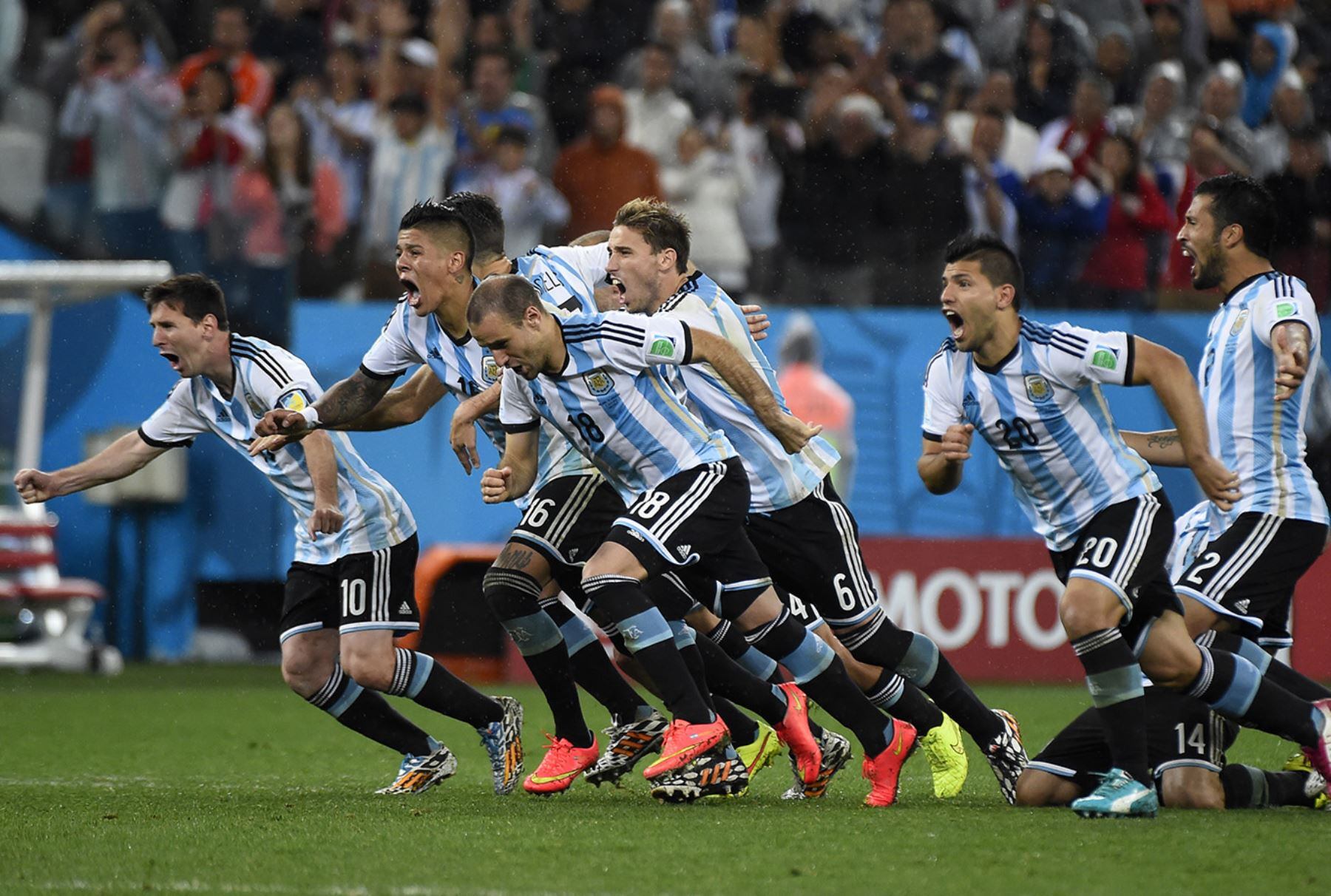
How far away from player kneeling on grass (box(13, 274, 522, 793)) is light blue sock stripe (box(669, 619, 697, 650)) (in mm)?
782

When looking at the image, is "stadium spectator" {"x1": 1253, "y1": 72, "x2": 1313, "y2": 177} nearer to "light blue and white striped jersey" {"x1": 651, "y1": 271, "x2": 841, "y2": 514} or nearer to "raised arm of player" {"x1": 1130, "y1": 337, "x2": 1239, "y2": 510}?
"light blue and white striped jersey" {"x1": 651, "y1": 271, "x2": 841, "y2": 514}

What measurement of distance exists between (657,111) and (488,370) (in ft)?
26.4

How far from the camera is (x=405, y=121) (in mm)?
14195

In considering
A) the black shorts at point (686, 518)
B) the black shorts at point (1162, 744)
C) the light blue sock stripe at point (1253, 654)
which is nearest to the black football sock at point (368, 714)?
the black shorts at point (686, 518)

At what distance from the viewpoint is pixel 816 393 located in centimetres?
1382

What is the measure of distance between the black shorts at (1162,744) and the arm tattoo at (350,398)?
2.77m

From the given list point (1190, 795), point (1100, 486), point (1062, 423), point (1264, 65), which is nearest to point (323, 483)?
point (1062, 423)

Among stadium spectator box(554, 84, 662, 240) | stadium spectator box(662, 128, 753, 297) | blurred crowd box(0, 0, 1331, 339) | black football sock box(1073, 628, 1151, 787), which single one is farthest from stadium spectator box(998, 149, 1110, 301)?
black football sock box(1073, 628, 1151, 787)

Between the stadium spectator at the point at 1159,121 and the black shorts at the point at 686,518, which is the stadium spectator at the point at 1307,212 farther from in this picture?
the black shorts at the point at 686,518

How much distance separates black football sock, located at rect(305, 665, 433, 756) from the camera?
684 centimetres

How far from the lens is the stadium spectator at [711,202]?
1405 cm

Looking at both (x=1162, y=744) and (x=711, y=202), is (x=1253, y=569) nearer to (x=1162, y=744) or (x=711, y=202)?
(x=1162, y=744)

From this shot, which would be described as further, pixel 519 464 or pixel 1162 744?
pixel 519 464

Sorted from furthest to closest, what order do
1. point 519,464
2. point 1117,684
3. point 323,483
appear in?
point 323,483, point 519,464, point 1117,684
